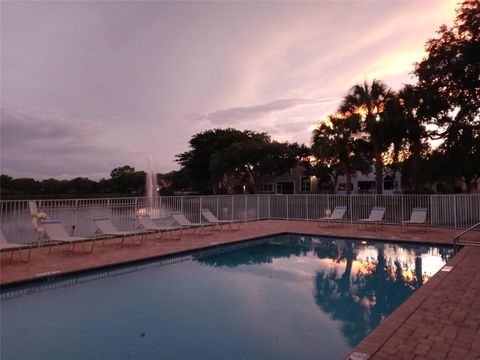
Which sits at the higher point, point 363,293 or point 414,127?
point 414,127

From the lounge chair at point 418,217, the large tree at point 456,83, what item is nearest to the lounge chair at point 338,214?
the lounge chair at point 418,217

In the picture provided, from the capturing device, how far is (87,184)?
48.8 metres

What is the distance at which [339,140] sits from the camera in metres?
21.6

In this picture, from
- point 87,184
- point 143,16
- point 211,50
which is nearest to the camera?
point 143,16

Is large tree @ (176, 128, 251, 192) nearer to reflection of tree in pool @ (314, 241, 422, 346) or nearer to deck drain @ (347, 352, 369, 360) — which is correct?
reflection of tree in pool @ (314, 241, 422, 346)

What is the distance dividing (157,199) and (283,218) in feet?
22.5

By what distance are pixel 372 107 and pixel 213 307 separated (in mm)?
16977

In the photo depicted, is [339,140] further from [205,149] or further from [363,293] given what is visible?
[205,149]

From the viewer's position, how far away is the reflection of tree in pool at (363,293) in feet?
17.6

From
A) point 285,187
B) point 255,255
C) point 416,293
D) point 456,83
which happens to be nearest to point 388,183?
point 285,187

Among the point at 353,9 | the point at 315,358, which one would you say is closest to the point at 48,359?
the point at 315,358

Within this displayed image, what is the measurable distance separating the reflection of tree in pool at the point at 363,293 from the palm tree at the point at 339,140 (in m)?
12.3

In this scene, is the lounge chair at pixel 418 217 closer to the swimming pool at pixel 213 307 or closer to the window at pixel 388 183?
the swimming pool at pixel 213 307

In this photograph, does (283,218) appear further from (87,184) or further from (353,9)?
(87,184)
